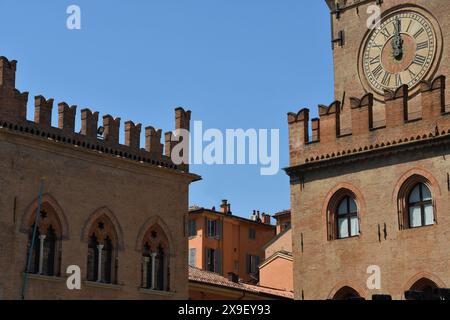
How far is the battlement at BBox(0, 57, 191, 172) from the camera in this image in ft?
83.3

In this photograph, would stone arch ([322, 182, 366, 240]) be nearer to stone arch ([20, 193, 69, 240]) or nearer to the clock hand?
the clock hand

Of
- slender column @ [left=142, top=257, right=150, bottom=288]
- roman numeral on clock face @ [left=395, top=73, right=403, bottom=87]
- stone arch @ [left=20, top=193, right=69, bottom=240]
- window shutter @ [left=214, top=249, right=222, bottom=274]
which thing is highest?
roman numeral on clock face @ [left=395, top=73, right=403, bottom=87]

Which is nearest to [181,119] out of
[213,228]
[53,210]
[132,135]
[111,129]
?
[132,135]

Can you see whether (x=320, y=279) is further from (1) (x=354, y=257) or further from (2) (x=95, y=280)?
(2) (x=95, y=280)

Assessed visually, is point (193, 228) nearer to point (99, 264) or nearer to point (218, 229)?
point (218, 229)

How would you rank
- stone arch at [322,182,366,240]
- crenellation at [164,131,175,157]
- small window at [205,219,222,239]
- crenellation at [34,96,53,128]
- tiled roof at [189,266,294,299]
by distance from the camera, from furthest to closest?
small window at [205,219,222,239] < tiled roof at [189,266,294,299] < crenellation at [164,131,175,157] < stone arch at [322,182,366,240] < crenellation at [34,96,53,128]

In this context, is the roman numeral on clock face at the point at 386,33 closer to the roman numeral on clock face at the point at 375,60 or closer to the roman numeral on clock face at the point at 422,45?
the roman numeral on clock face at the point at 375,60

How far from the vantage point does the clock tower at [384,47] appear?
28.4 metres

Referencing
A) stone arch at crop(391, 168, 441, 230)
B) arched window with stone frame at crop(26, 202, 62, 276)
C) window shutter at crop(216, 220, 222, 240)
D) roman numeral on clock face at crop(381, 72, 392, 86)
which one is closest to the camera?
arched window with stone frame at crop(26, 202, 62, 276)

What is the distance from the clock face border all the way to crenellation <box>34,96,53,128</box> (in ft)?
33.6

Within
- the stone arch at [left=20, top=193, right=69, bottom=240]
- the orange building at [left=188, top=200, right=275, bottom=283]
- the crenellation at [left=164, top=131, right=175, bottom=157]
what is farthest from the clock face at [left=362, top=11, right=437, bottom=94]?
the orange building at [left=188, top=200, right=275, bottom=283]

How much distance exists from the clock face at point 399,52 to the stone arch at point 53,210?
10.8 metres

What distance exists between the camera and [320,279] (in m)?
28.2

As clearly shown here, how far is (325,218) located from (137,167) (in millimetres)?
6021
